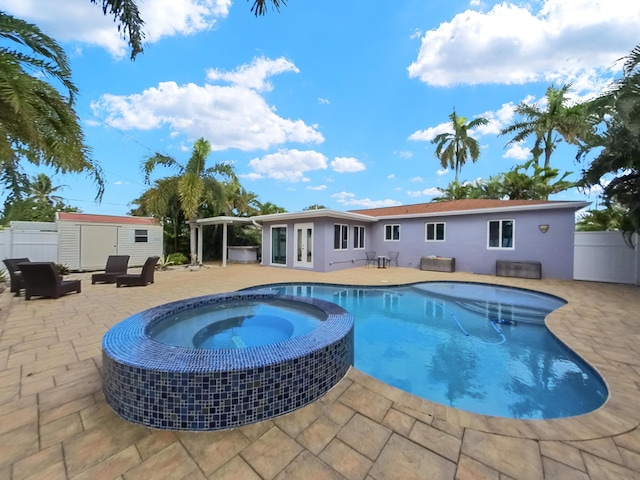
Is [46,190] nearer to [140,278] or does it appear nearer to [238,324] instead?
[140,278]

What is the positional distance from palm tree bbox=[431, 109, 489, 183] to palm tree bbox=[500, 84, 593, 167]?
3.27 m

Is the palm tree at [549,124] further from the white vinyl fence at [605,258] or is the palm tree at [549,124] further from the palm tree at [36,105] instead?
the palm tree at [36,105]

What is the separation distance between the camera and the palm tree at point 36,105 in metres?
3.12

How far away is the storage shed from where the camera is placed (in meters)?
12.0

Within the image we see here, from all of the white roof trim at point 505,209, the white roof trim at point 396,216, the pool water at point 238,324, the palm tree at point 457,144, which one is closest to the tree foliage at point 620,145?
the white roof trim at point 505,209

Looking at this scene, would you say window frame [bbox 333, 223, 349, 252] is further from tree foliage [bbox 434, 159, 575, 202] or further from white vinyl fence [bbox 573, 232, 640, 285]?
tree foliage [bbox 434, 159, 575, 202]

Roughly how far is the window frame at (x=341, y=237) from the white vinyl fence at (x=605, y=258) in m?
9.18

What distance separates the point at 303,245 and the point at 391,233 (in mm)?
5079

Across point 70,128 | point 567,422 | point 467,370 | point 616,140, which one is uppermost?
point 616,140

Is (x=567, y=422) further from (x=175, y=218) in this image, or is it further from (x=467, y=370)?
(x=175, y=218)

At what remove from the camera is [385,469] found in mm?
1772

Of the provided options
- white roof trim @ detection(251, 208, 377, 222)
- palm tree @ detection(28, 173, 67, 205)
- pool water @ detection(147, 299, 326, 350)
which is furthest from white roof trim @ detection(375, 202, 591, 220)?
palm tree @ detection(28, 173, 67, 205)

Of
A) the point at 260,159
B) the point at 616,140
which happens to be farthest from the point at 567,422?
the point at 260,159

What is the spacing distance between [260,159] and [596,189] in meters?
23.0
